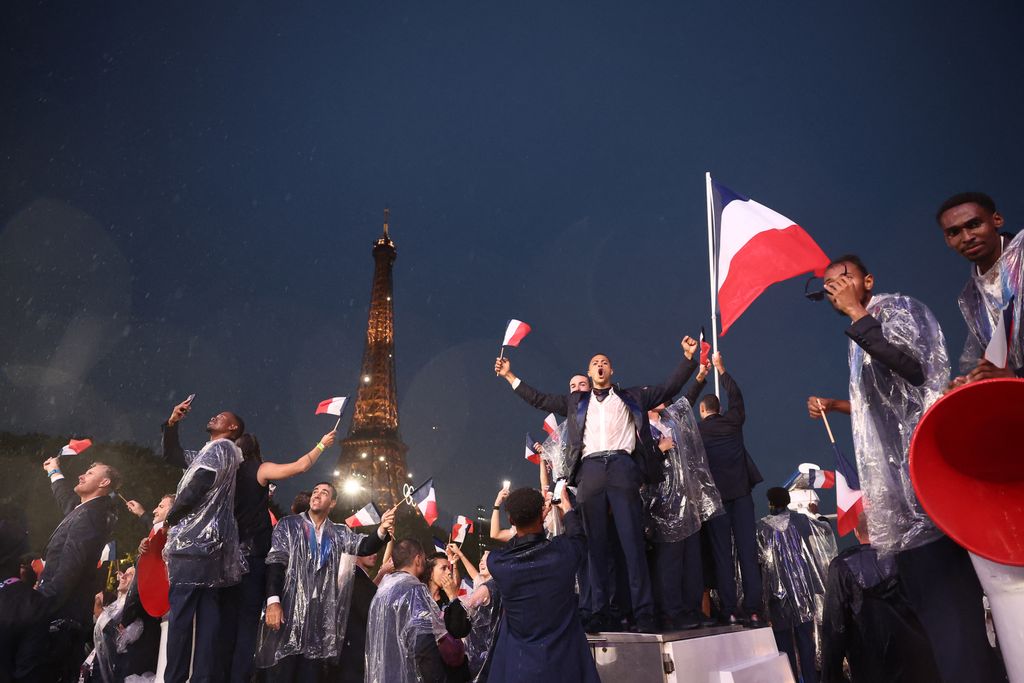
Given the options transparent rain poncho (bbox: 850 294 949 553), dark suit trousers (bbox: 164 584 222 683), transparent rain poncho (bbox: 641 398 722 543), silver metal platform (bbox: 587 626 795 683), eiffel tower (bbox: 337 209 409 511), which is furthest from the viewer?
eiffel tower (bbox: 337 209 409 511)

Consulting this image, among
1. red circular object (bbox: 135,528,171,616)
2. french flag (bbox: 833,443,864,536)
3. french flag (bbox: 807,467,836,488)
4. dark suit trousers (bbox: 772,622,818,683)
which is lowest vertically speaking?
dark suit trousers (bbox: 772,622,818,683)

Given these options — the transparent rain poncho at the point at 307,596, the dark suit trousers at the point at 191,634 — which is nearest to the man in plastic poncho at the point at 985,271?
the dark suit trousers at the point at 191,634

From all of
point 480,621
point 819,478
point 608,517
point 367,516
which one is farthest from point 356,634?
point 819,478

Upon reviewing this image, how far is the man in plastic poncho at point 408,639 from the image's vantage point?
4520mm

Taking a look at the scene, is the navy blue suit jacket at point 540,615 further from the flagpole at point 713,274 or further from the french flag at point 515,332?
the french flag at point 515,332

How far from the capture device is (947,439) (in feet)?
6.95

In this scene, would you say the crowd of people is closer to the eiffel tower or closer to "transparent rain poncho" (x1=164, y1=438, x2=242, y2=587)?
"transparent rain poncho" (x1=164, y1=438, x2=242, y2=587)

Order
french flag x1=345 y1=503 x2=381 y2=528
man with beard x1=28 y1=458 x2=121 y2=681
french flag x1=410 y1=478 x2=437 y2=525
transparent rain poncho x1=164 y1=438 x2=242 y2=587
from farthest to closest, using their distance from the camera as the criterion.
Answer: french flag x1=410 y1=478 x2=437 y2=525, french flag x1=345 y1=503 x2=381 y2=528, man with beard x1=28 y1=458 x2=121 y2=681, transparent rain poncho x1=164 y1=438 x2=242 y2=587

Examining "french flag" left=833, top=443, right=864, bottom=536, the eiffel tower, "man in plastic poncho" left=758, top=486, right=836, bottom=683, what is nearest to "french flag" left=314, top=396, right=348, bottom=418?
"man in plastic poncho" left=758, top=486, right=836, bottom=683

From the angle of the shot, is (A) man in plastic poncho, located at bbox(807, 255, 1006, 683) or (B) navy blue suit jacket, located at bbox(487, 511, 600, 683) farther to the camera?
(B) navy blue suit jacket, located at bbox(487, 511, 600, 683)

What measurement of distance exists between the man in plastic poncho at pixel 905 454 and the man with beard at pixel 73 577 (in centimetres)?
553

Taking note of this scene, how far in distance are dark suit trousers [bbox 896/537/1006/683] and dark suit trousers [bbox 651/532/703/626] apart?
252cm

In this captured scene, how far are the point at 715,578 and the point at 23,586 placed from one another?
5.65 meters

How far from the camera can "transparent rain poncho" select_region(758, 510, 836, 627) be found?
6926 millimetres
